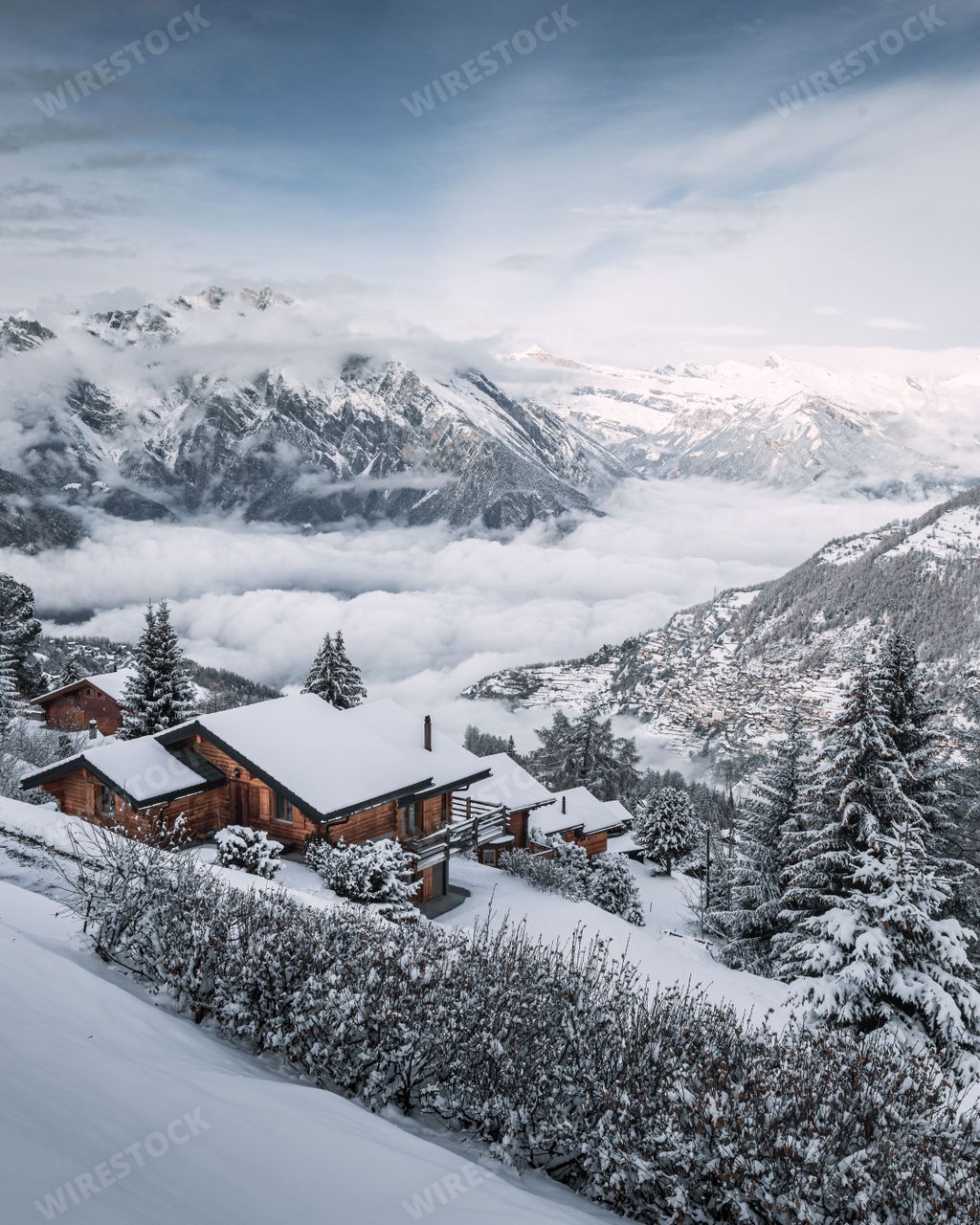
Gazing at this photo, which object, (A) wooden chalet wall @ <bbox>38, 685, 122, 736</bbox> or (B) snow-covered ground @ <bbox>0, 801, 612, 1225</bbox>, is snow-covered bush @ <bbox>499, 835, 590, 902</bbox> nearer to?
(B) snow-covered ground @ <bbox>0, 801, 612, 1225</bbox>

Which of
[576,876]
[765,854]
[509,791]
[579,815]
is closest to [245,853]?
[765,854]

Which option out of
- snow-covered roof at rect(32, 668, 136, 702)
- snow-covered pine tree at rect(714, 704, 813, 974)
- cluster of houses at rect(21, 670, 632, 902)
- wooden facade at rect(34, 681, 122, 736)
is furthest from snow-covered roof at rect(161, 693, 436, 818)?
wooden facade at rect(34, 681, 122, 736)

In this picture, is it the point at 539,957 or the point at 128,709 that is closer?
the point at 539,957

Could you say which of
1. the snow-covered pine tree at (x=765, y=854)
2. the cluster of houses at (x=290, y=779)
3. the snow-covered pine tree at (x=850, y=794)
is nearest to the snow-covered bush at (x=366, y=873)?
the cluster of houses at (x=290, y=779)

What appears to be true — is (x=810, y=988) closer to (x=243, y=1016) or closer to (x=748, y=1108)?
(x=748, y=1108)

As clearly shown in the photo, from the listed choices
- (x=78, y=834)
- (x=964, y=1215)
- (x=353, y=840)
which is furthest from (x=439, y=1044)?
(x=353, y=840)

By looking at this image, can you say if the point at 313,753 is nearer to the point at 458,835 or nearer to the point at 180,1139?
the point at 458,835

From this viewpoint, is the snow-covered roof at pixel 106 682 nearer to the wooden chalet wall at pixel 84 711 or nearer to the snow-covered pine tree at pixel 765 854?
the wooden chalet wall at pixel 84 711
